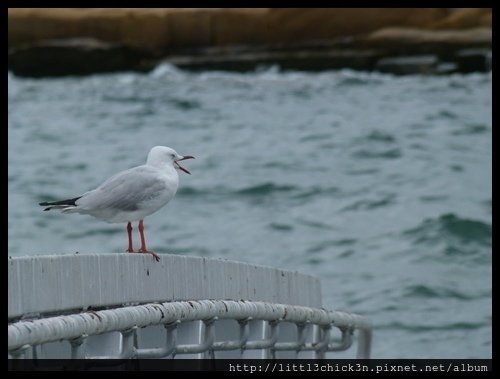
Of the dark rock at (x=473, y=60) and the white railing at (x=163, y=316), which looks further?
the dark rock at (x=473, y=60)

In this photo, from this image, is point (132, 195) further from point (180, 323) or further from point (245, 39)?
point (245, 39)

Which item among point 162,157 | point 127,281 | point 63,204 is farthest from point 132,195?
point 127,281

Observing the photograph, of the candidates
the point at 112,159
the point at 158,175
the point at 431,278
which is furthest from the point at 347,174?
the point at 158,175

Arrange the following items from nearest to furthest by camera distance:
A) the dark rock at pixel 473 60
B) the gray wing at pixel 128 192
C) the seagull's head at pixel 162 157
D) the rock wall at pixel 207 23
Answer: the gray wing at pixel 128 192 < the seagull's head at pixel 162 157 < the dark rock at pixel 473 60 < the rock wall at pixel 207 23

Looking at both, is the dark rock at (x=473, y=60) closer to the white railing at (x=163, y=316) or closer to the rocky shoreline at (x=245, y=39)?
the rocky shoreline at (x=245, y=39)

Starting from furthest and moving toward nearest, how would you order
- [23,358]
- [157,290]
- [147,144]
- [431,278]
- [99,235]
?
[147,144], [99,235], [431,278], [157,290], [23,358]

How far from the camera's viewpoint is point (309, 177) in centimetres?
2056

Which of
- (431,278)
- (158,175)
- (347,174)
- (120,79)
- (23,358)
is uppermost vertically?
(120,79)

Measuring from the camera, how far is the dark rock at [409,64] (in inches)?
1027

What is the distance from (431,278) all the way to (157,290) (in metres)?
10.4

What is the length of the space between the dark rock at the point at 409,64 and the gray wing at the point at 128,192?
20.7 metres

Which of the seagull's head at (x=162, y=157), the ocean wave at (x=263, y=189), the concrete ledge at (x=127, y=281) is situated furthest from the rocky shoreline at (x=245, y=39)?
the seagull's head at (x=162, y=157)

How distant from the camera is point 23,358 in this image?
432cm
